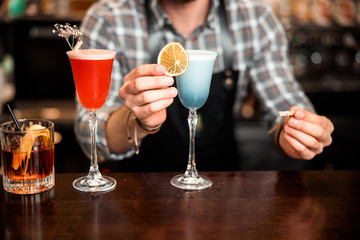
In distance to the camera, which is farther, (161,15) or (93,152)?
(161,15)

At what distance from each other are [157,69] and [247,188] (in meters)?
0.41

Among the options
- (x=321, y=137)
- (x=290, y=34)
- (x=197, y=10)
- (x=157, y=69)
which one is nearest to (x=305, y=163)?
(x=290, y=34)

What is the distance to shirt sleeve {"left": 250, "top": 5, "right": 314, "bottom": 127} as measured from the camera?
199 cm

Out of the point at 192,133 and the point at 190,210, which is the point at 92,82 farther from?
the point at 190,210

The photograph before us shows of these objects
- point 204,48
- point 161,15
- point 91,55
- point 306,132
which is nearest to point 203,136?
point 204,48

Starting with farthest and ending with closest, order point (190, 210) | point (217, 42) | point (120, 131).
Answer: point (217, 42) < point (120, 131) < point (190, 210)

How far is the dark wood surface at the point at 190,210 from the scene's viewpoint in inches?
39.6

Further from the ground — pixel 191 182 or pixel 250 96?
pixel 191 182

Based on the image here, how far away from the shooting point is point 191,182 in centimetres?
129

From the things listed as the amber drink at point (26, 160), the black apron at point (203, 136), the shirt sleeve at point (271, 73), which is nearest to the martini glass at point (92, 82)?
the amber drink at point (26, 160)

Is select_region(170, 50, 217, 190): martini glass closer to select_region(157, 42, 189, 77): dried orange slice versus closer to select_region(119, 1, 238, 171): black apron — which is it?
select_region(157, 42, 189, 77): dried orange slice

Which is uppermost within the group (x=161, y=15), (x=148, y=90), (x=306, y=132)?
(x=161, y=15)

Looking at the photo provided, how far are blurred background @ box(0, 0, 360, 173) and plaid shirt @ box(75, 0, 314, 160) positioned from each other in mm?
1117

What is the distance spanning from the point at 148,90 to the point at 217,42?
3.12ft
